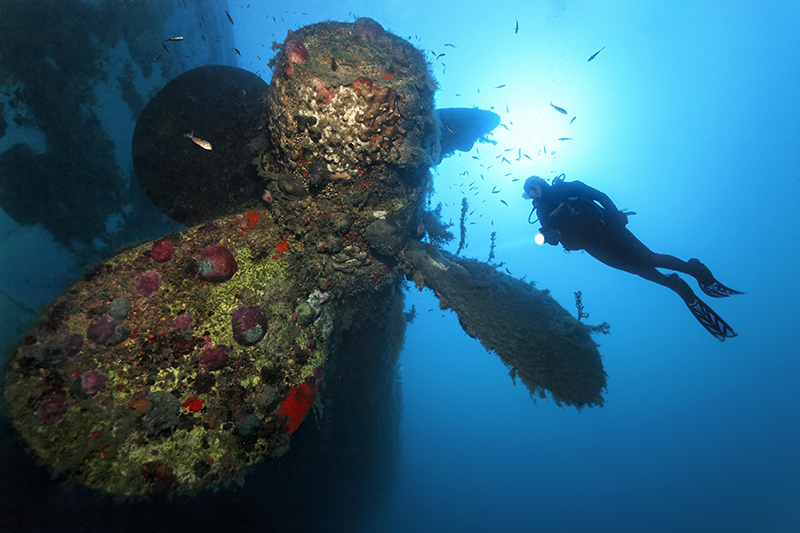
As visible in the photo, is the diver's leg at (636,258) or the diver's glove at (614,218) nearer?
the diver's leg at (636,258)

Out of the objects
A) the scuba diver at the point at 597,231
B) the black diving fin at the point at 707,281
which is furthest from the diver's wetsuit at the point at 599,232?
the black diving fin at the point at 707,281

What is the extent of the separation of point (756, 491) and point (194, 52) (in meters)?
57.2

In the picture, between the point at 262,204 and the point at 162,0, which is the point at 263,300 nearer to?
the point at 262,204

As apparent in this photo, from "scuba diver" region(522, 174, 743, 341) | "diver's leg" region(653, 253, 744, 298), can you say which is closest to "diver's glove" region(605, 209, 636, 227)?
"scuba diver" region(522, 174, 743, 341)

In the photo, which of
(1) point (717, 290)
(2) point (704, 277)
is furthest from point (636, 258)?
(1) point (717, 290)

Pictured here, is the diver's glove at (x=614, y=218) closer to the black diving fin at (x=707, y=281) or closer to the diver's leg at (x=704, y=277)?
the diver's leg at (x=704, y=277)

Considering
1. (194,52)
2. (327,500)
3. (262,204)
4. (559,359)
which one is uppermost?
(194,52)

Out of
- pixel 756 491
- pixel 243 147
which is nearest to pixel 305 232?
pixel 243 147

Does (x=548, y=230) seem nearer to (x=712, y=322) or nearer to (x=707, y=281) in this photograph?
(x=707, y=281)

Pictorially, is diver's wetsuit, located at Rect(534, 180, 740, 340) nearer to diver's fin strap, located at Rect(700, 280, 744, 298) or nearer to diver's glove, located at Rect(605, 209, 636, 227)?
diver's glove, located at Rect(605, 209, 636, 227)

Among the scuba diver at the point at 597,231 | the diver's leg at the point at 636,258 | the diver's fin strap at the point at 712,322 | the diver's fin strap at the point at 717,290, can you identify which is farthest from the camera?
the scuba diver at the point at 597,231

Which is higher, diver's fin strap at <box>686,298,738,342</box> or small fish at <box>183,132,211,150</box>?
diver's fin strap at <box>686,298,738,342</box>

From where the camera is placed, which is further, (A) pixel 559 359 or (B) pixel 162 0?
(B) pixel 162 0

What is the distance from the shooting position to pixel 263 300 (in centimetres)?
378
